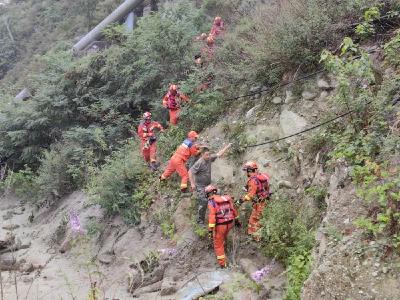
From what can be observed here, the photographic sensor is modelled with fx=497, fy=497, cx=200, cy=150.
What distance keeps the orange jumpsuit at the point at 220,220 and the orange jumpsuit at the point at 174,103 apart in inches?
190

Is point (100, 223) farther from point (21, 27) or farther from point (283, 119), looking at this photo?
point (21, 27)

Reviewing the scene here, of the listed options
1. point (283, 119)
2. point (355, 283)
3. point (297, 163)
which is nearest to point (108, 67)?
point (283, 119)

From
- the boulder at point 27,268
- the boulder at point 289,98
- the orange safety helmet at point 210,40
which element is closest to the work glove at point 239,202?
the boulder at point 289,98

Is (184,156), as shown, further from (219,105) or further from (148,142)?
(219,105)

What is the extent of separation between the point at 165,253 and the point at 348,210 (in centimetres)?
455

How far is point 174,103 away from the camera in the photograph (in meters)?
13.4

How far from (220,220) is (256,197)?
79 centimetres

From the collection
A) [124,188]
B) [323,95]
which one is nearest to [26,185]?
[124,188]

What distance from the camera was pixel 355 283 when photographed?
541 centimetres

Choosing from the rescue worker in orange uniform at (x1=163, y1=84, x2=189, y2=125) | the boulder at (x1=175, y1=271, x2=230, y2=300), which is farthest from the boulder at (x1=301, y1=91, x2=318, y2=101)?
the boulder at (x1=175, y1=271, x2=230, y2=300)

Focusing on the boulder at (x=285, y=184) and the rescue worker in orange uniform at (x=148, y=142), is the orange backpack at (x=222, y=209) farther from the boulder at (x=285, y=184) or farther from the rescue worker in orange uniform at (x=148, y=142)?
the rescue worker in orange uniform at (x=148, y=142)

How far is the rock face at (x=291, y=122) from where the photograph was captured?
10.4 meters

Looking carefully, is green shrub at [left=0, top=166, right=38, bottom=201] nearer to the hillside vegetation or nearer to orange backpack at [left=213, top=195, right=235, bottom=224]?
the hillside vegetation

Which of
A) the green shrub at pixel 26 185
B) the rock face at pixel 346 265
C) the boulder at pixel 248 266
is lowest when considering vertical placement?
the green shrub at pixel 26 185
